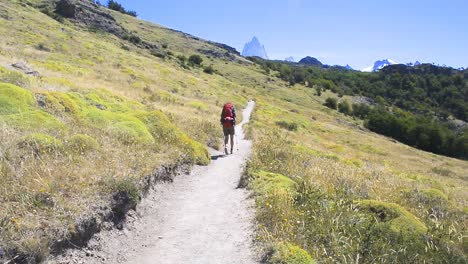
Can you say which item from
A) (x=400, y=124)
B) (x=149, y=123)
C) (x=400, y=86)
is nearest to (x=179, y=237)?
(x=149, y=123)

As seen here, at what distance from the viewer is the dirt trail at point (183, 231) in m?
6.95

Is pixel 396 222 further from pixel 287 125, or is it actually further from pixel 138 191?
pixel 287 125

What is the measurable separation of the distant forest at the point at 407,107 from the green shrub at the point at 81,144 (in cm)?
10485

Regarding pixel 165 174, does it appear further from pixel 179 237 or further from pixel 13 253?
pixel 13 253

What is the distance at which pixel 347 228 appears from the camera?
7672 millimetres

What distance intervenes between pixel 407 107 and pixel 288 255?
17843 cm

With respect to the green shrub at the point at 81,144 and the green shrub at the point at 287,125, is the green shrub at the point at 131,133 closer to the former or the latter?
the green shrub at the point at 81,144

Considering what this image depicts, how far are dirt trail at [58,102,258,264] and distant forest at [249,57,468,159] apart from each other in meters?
103

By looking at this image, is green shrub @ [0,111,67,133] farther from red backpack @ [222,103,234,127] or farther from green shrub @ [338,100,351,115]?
green shrub @ [338,100,351,115]

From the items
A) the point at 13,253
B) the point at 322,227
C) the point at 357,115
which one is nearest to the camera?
the point at 13,253

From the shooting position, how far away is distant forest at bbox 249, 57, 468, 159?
10319 centimetres

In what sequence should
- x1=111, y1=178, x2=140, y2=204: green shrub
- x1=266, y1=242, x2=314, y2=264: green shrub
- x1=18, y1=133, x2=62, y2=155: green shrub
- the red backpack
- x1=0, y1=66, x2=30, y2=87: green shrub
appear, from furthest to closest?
the red backpack < x1=0, y1=66, x2=30, y2=87: green shrub < x1=18, y1=133, x2=62, y2=155: green shrub < x1=111, y1=178, x2=140, y2=204: green shrub < x1=266, y1=242, x2=314, y2=264: green shrub

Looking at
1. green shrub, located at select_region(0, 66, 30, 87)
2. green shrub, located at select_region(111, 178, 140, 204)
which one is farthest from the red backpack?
green shrub, located at select_region(111, 178, 140, 204)

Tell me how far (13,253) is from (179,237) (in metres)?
3.26
